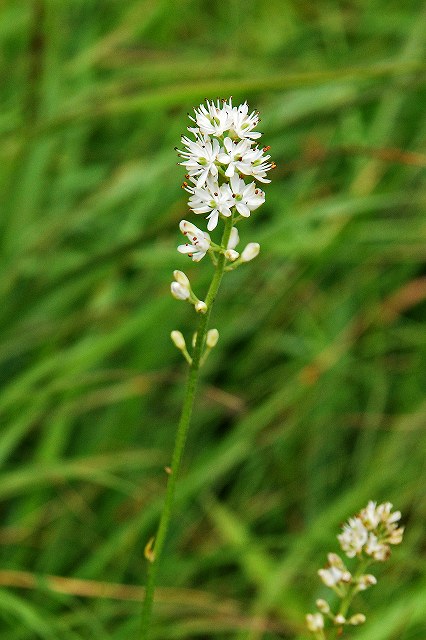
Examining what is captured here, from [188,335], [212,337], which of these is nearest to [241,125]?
[212,337]

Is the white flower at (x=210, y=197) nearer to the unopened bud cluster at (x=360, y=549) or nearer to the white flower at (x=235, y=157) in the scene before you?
the white flower at (x=235, y=157)

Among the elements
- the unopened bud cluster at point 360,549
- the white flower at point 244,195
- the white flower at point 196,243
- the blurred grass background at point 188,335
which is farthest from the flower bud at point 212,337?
the blurred grass background at point 188,335

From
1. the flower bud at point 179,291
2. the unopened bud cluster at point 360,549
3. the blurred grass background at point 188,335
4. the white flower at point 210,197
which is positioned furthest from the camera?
the blurred grass background at point 188,335

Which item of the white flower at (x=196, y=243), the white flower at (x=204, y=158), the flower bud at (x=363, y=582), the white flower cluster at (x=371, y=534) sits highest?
the white flower at (x=204, y=158)

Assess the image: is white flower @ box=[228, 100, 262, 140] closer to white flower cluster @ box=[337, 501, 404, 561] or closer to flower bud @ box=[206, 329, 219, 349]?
flower bud @ box=[206, 329, 219, 349]

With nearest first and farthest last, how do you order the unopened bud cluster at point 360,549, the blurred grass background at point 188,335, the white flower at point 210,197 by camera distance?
the white flower at point 210,197, the unopened bud cluster at point 360,549, the blurred grass background at point 188,335

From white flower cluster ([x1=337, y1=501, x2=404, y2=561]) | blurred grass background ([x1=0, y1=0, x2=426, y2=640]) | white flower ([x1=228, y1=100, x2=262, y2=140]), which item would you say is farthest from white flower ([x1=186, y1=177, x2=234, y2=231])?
blurred grass background ([x1=0, y1=0, x2=426, y2=640])

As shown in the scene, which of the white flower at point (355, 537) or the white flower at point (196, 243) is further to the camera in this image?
the white flower at point (355, 537)
